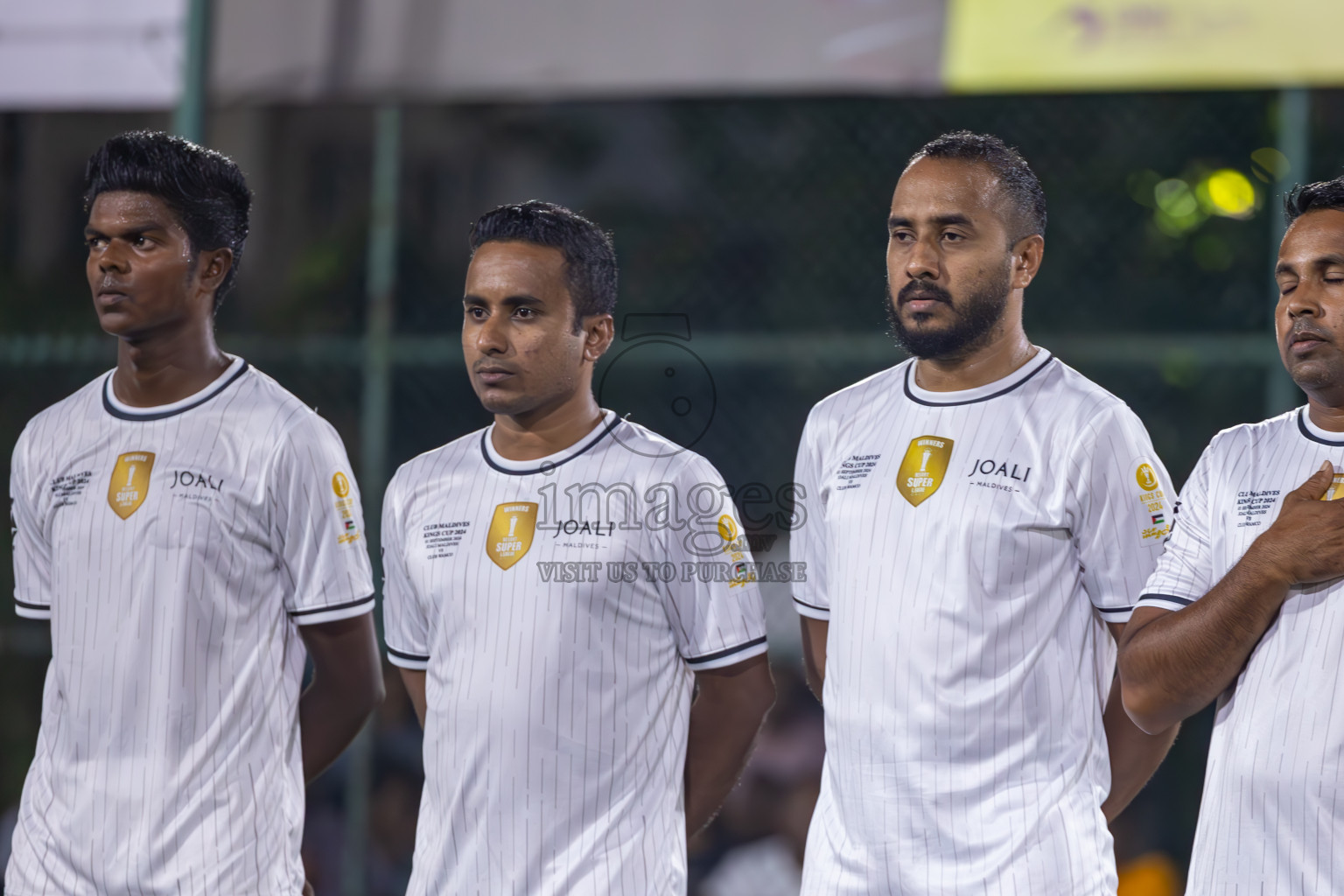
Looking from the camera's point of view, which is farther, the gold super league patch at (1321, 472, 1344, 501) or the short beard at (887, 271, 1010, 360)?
the short beard at (887, 271, 1010, 360)

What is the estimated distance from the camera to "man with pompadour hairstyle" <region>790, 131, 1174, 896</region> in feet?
10.3

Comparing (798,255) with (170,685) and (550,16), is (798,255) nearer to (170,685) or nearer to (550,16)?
(550,16)

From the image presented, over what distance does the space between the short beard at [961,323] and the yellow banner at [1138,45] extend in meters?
2.79

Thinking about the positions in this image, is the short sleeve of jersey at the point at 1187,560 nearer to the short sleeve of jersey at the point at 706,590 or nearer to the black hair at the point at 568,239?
the short sleeve of jersey at the point at 706,590

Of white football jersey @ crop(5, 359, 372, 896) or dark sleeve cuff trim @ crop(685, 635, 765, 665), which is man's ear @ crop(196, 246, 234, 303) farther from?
dark sleeve cuff trim @ crop(685, 635, 765, 665)

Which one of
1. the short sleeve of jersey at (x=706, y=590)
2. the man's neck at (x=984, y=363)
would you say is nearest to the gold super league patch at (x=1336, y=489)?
the man's neck at (x=984, y=363)

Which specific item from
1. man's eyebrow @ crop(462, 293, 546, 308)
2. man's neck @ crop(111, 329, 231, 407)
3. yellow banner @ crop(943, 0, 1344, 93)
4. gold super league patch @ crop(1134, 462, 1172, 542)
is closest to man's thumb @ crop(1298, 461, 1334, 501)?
gold super league patch @ crop(1134, 462, 1172, 542)

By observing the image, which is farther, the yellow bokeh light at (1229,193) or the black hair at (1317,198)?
the yellow bokeh light at (1229,193)

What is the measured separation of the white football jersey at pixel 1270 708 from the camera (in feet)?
9.23

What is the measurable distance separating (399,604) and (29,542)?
100 cm

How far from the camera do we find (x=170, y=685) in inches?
137

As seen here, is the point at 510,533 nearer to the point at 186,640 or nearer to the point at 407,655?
the point at 407,655

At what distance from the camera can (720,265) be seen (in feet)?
20.2

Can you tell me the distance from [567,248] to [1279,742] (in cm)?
187
